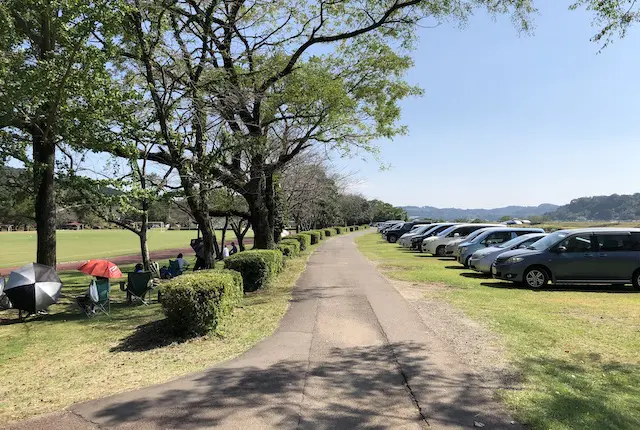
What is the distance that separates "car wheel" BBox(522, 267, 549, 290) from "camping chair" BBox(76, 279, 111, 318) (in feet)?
34.6

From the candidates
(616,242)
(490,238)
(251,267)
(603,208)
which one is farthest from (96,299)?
(603,208)

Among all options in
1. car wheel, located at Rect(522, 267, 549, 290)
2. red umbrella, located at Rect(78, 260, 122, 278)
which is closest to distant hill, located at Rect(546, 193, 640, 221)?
car wheel, located at Rect(522, 267, 549, 290)

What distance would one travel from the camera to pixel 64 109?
1005 cm

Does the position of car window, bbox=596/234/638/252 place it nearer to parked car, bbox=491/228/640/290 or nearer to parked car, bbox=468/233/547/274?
parked car, bbox=491/228/640/290

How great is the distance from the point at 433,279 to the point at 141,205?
32.8 feet

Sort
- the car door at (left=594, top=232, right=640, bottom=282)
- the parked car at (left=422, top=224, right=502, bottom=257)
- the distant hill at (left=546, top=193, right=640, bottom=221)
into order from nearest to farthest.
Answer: the car door at (left=594, top=232, right=640, bottom=282), the parked car at (left=422, top=224, right=502, bottom=257), the distant hill at (left=546, top=193, right=640, bottom=221)

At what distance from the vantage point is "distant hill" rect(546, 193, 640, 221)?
356 feet

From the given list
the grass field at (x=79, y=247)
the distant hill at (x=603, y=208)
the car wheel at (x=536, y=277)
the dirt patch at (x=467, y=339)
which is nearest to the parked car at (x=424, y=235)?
the car wheel at (x=536, y=277)

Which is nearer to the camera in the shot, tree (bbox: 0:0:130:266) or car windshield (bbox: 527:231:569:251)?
tree (bbox: 0:0:130:266)

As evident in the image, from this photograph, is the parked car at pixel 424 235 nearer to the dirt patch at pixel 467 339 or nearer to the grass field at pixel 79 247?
the dirt patch at pixel 467 339

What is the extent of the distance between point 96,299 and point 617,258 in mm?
12940

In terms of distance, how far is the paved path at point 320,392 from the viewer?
3.99m

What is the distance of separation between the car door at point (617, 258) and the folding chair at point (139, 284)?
11.6 meters

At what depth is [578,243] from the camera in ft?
39.7
